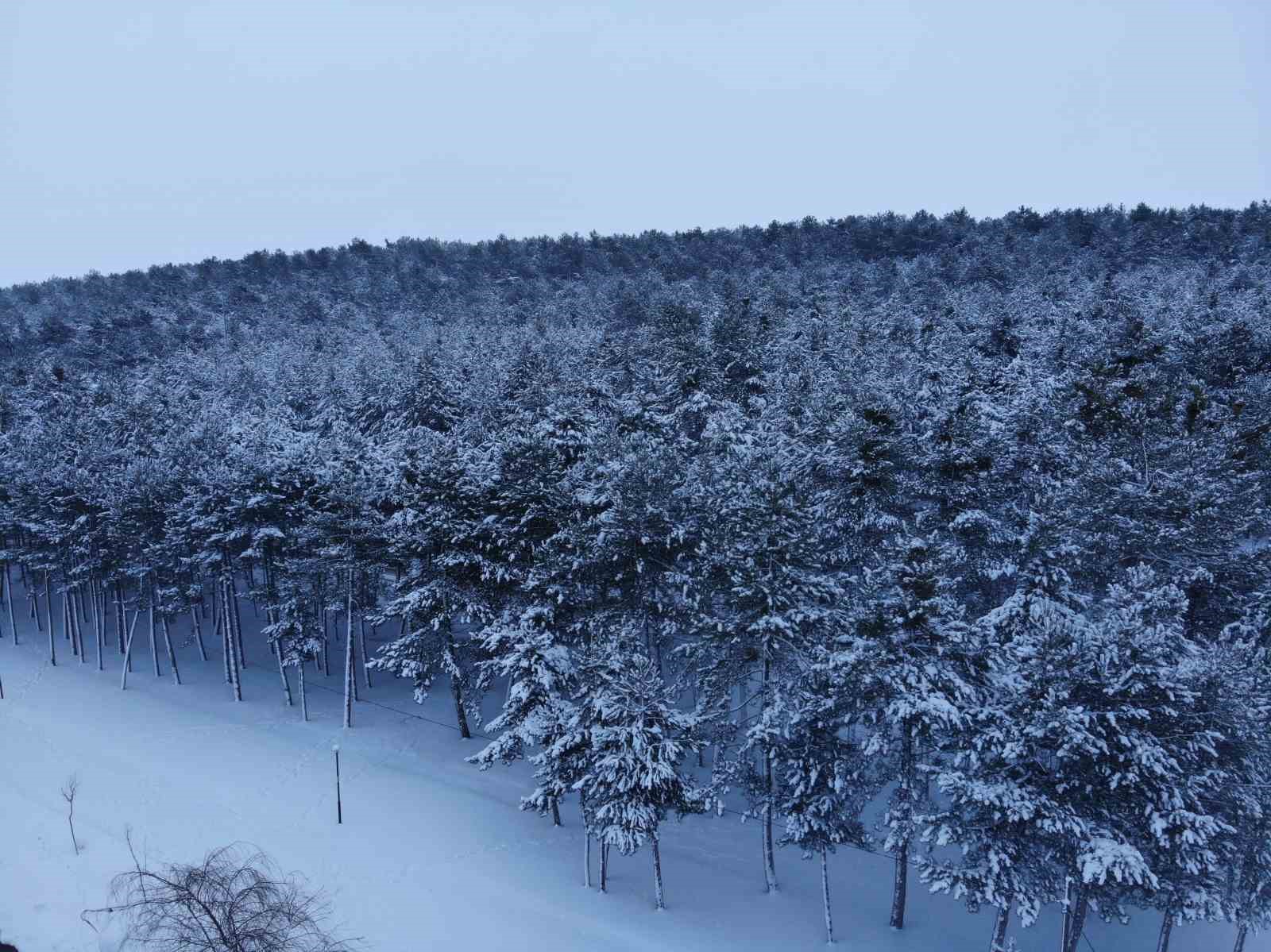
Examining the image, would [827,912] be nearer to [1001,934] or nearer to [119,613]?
[1001,934]

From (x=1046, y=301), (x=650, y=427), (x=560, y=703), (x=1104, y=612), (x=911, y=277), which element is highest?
(x=911, y=277)

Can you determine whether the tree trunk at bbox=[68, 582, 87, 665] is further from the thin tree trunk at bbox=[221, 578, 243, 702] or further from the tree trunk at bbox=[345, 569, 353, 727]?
the tree trunk at bbox=[345, 569, 353, 727]

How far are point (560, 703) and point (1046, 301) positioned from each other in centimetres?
4931

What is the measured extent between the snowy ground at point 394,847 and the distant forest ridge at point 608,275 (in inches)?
1495

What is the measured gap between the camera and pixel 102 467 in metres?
37.7

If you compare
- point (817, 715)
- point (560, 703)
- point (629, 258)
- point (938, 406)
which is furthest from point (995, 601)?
point (629, 258)

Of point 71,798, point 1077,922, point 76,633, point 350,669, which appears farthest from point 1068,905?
point 76,633

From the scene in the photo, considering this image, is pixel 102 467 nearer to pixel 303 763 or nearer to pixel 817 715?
pixel 303 763

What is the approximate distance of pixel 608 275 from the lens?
105 meters

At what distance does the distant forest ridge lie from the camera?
76.4 metres

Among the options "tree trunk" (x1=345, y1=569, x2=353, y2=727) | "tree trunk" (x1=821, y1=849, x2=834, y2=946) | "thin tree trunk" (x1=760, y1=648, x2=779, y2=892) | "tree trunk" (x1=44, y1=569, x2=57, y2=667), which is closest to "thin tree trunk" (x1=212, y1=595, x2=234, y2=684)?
"tree trunk" (x1=44, y1=569, x2=57, y2=667)

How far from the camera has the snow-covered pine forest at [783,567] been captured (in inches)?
639

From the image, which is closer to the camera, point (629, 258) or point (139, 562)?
point (139, 562)

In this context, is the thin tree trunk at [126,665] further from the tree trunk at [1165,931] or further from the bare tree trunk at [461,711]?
the tree trunk at [1165,931]
